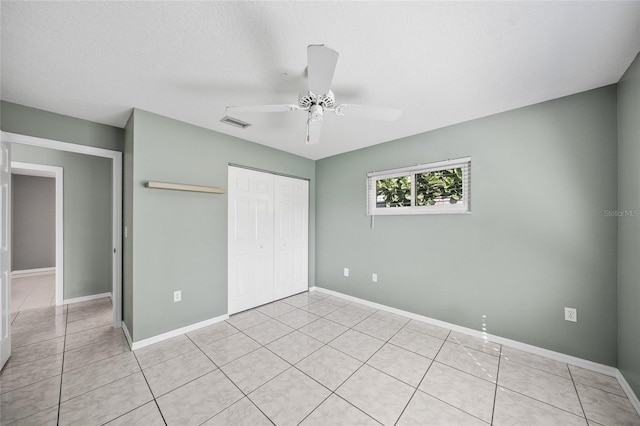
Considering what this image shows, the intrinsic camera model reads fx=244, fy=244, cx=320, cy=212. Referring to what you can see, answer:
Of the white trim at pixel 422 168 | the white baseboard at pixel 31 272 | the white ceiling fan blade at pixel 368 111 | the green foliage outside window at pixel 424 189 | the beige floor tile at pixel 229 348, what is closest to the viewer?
the white ceiling fan blade at pixel 368 111

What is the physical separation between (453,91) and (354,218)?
2.13 m

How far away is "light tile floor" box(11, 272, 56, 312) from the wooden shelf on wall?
302 cm

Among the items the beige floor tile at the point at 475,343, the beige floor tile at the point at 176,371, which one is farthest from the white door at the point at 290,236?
the beige floor tile at the point at 475,343

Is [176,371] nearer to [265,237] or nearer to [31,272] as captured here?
[265,237]

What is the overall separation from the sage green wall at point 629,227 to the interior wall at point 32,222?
30.5ft

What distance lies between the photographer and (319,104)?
5.59 ft

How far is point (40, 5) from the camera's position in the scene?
4.15 feet

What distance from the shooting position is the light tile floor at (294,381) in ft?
5.24

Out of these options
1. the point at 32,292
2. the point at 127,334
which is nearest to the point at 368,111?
the point at 127,334

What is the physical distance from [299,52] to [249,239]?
98.3 inches

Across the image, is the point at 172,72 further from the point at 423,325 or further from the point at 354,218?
the point at 423,325

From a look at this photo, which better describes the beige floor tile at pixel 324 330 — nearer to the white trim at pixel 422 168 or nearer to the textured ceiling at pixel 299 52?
the white trim at pixel 422 168

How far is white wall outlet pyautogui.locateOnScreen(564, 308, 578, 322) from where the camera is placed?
2.14 metres

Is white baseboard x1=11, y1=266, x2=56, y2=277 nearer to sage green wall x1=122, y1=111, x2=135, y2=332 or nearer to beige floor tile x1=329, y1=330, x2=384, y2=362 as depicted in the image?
sage green wall x1=122, y1=111, x2=135, y2=332
